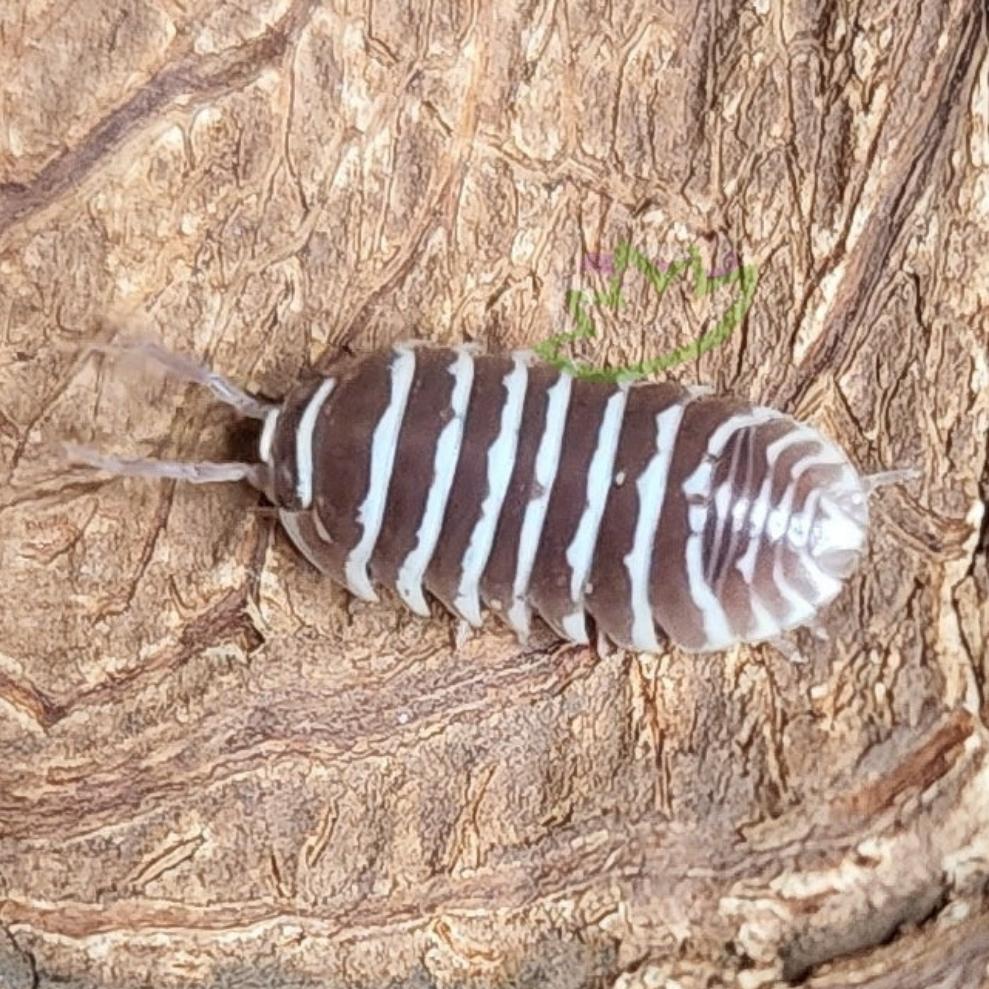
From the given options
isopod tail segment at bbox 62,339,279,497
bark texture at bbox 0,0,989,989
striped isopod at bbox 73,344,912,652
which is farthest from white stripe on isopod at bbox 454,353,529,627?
isopod tail segment at bbox 62,339,279,497

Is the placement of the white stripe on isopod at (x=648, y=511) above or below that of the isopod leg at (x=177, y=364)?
below

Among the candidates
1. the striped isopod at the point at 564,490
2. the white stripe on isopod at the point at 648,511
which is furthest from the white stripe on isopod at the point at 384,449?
the white stripe on isopod at the point at 648,511

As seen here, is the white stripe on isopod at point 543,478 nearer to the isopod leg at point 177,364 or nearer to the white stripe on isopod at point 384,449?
the white stripe on isopod at point 384,449

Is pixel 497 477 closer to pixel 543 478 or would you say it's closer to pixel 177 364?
pixel 543 478

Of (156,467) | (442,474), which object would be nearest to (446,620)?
(442,474)

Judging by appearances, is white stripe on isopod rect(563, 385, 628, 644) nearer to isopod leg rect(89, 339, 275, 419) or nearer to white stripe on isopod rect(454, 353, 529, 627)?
white stripe on isopod rect(454, 353, 529, 627)

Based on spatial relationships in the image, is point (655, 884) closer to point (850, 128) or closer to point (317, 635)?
point (317, 635)

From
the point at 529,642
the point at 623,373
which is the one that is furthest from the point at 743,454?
the point at 529,642
